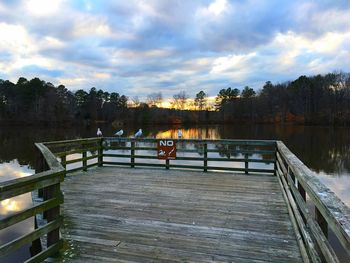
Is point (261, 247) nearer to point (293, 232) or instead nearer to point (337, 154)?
point (293, 232)

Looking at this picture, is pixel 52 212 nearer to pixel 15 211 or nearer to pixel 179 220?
pixel 179 220

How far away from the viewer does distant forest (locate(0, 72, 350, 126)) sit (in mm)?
65438

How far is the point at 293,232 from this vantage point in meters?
4.29

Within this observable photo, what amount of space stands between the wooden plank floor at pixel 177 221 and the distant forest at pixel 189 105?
6066 centimetres

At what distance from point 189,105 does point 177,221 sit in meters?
84.4

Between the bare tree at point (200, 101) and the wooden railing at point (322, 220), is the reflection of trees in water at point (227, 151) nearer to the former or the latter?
the wooden railing at point (322, 220)

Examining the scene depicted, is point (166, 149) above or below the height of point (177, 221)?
above

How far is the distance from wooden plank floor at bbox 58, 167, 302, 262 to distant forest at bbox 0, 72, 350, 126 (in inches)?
2388

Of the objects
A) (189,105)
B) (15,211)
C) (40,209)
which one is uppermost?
(189,105)

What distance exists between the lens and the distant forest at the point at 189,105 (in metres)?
65.4

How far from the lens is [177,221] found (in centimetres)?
475

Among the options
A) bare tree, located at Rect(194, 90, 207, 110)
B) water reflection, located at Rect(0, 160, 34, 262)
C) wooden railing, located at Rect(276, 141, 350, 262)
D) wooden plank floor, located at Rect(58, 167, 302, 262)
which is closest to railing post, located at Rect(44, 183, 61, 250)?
wooden plank floor, located at Rect(58, 167, 302, 262)

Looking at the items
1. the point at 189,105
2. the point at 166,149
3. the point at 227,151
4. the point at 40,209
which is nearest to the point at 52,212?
the point at 40,209

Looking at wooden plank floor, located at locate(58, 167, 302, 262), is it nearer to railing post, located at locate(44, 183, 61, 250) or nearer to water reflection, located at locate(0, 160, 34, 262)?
railing post, located at locate(44, 183, 61, 250)
